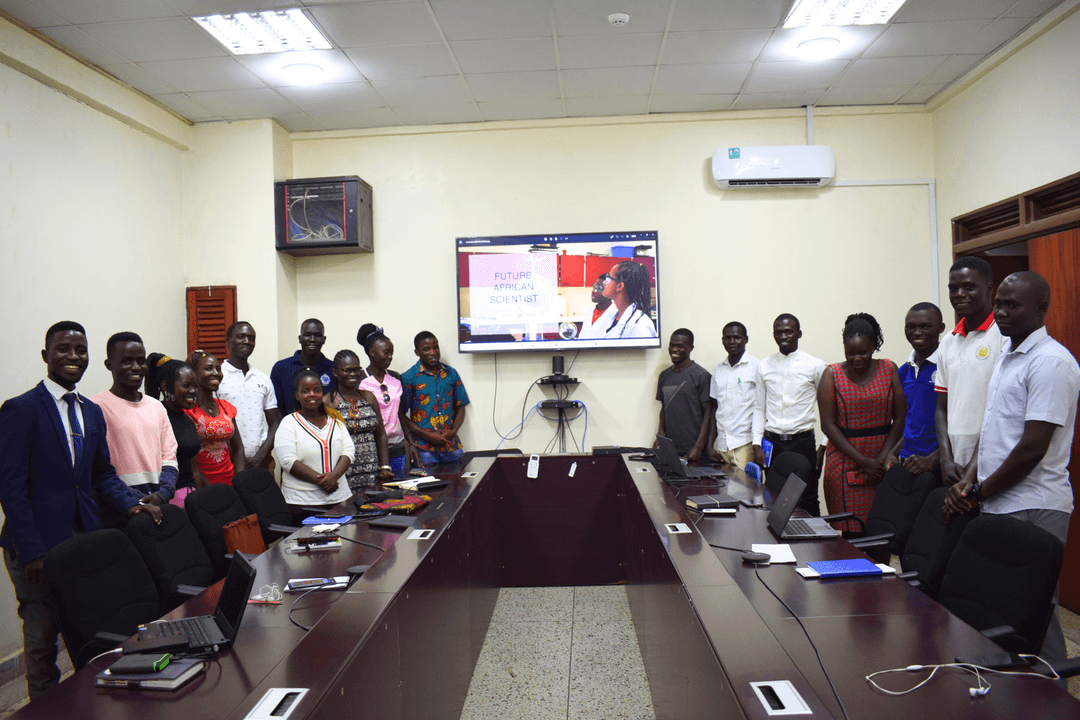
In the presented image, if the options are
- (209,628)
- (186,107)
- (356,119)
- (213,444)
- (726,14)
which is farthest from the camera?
(356,119)

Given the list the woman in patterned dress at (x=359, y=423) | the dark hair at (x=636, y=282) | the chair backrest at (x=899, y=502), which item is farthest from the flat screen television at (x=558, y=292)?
the chair backrest at (x=899, y=502)

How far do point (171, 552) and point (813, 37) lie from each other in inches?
169

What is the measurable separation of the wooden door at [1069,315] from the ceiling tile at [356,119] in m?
4.38

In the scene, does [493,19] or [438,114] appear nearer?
[493,19]

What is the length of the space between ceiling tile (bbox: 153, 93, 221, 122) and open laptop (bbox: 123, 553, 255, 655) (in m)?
4.03

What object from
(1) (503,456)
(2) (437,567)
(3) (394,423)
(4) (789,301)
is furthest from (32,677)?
(4) (789,301)

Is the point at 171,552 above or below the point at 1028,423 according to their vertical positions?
below

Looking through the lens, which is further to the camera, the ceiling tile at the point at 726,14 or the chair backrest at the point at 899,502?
the ceiling tile at the point at 726,14

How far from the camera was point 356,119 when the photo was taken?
4.95m

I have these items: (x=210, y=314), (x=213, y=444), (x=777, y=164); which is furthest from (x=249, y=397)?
(x=777, y=164)

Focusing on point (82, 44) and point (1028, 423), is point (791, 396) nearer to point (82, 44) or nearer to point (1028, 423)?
point (1028, 423)

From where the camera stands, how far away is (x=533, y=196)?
16.7 feet

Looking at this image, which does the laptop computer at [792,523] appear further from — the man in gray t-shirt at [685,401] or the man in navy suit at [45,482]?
the man in navy suit at [45,482]

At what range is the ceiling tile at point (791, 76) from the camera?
13.8ft
